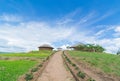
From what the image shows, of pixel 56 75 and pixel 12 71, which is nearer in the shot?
pixel 56 75

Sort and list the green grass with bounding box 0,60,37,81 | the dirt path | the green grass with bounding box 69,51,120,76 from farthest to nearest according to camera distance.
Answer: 1. the green grass with bounding box 69,51,120,76
2. the green grass with bounding box 0,60,37,81
3. the dirt path

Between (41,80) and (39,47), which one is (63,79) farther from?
(39,47)

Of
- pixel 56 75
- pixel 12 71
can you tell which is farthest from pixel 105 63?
pixel 12 71

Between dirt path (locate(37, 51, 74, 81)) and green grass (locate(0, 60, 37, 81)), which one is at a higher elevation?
green grass (locate(0, 60, 37, 81))

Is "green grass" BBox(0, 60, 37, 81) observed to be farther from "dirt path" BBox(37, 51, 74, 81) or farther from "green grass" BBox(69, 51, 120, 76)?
"green grass" BBox(69, 51, 120, 76)

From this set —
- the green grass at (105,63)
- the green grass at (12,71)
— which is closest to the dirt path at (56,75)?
the green grass at (12,71)

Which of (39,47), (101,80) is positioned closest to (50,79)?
(101,80)

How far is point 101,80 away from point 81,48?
190 feet

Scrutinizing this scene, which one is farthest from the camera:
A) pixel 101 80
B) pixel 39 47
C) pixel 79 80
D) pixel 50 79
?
pixel 39 47

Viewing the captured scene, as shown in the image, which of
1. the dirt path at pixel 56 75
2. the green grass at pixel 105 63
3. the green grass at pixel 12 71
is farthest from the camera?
the green grass at pixel 105 63

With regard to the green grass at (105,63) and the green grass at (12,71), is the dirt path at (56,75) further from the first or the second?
the green grass at (105,63)

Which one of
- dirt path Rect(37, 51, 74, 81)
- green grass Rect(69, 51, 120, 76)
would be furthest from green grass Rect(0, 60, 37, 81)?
green grass Rect(69, 51, 120, 76)

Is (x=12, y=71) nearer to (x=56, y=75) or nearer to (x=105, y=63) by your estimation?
(x=56, y=75)

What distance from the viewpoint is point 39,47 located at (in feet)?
252
